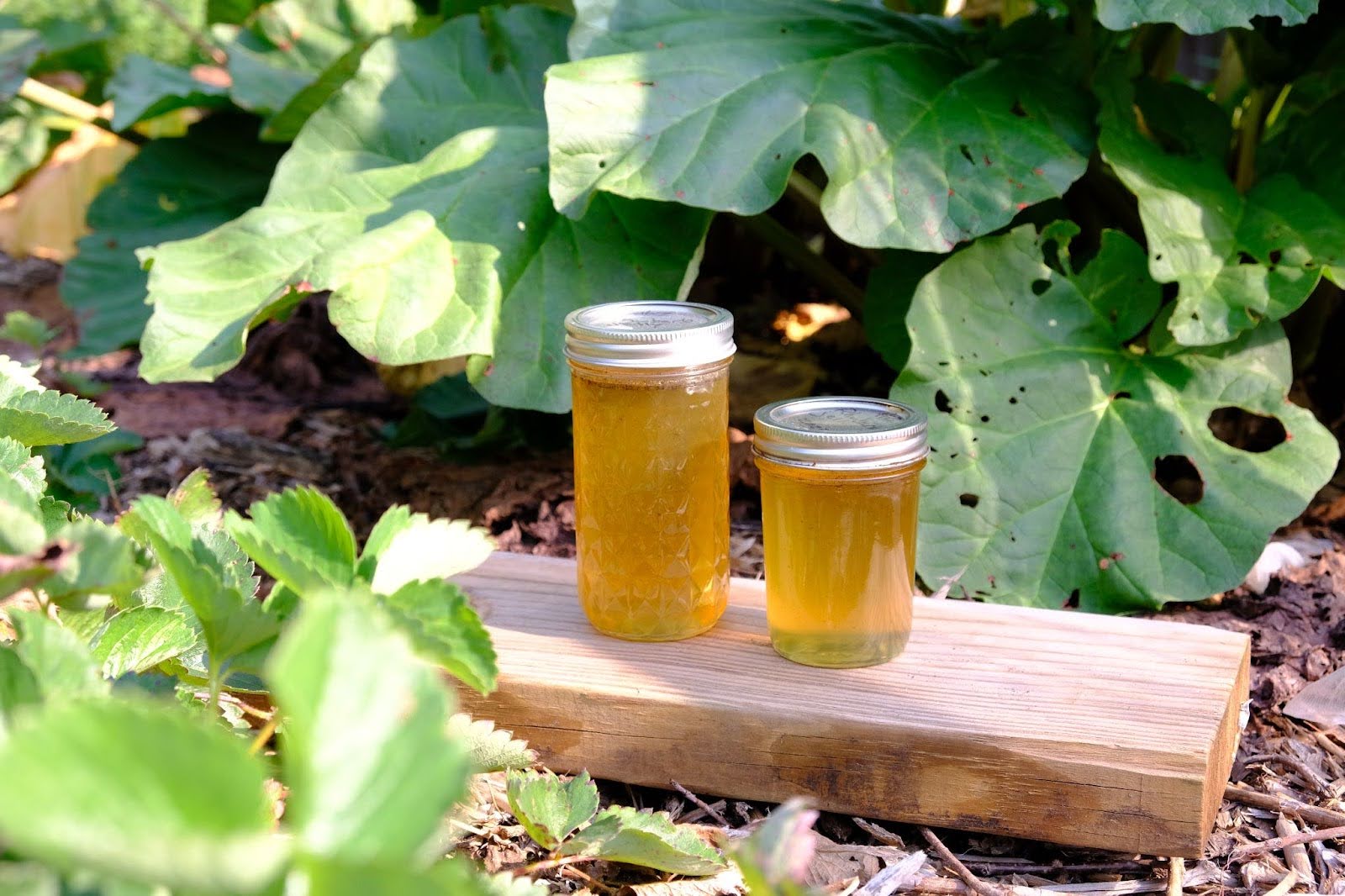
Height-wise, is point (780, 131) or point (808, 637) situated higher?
point (780, 131)

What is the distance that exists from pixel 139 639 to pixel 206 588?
203mm

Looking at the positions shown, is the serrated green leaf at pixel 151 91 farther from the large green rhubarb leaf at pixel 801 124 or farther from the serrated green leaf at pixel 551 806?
the serrated green leaf at pixel 551 806

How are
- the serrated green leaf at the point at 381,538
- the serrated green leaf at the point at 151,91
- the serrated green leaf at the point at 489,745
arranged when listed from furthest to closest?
1. the serrated green leaf at the point at 151,91
2. the serrated green leaf at the point at 489,745
3. the serrated green leaf at the point at 381,538

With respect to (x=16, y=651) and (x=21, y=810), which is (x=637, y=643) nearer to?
(x=16, y=651)

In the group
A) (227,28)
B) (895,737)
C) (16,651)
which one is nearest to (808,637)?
(895,737)

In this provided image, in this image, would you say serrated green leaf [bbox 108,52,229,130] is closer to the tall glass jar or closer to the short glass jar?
the tall glass jar

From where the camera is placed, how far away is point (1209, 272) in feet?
5.44

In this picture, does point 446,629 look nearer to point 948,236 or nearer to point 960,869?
point 960,869

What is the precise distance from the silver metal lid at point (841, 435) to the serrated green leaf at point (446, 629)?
0.48 meters

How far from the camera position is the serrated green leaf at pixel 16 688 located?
699mm

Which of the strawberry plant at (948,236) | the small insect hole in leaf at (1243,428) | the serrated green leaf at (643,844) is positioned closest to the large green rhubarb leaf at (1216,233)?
the strawberry plant at (948,236)

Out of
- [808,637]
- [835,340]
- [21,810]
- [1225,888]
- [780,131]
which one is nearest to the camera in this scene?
[21,810]

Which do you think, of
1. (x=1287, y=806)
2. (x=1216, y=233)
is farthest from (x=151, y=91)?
(x=1287, y=806)

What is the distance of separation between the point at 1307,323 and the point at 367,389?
6.00 ft
